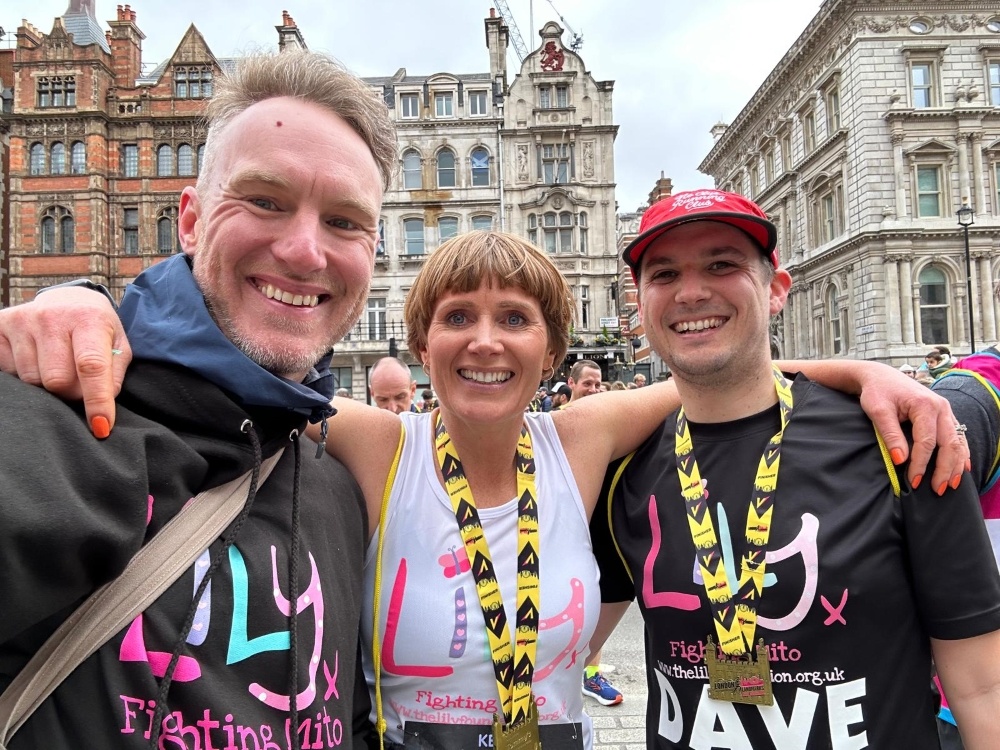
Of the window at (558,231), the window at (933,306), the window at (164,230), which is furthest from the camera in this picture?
the window at (558,231)

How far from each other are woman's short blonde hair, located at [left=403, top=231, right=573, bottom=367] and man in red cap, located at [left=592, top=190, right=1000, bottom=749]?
33 centimetres

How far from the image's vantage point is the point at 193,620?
1.29m

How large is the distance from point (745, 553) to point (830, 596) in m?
0.25

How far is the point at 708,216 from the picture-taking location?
2133 millimetres

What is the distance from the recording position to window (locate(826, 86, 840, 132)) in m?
29.3

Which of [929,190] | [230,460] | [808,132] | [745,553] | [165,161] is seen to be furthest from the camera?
[808,132]

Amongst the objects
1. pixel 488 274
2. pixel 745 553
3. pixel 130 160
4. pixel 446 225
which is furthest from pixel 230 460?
pixel 130 160

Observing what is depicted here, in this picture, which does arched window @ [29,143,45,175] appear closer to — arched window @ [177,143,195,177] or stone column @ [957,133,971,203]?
arched window @ [177,143,195,177]

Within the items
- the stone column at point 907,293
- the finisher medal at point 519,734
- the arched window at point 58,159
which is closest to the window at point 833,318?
the stone column at point 907,293

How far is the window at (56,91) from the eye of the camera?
101ft

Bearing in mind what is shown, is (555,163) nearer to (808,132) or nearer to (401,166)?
(401,166)

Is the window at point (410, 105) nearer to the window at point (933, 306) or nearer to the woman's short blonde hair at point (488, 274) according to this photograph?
the window at point (933, 306)

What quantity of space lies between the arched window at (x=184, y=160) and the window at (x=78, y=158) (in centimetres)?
409

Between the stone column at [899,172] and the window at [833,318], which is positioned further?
the window at [833,318]
